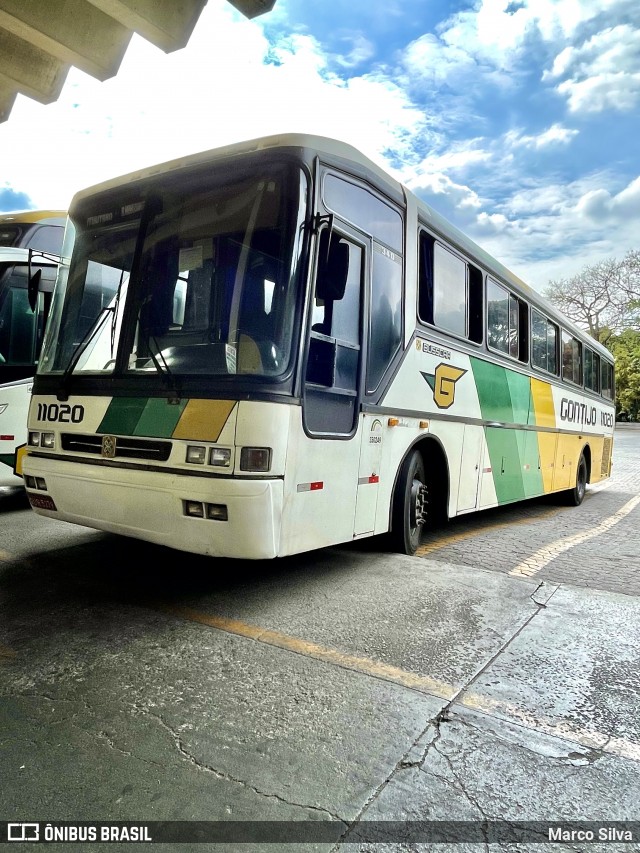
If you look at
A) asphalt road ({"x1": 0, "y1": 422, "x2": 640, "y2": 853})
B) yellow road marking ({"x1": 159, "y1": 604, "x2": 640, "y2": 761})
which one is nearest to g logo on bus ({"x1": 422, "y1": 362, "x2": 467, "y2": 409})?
asphalt road ({"x1": 0, "y1": 422, "x2": 640, "y2": 853})

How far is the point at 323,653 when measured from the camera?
352cm

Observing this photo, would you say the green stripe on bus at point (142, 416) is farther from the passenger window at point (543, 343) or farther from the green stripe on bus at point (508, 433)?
the passenger window at point (543, 343)

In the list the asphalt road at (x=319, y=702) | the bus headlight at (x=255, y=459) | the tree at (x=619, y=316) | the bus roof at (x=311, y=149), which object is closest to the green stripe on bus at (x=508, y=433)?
the bus roof at (x=311, y=149)

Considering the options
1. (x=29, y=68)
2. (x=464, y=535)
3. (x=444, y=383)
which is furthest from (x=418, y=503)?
(x=29, y=68)

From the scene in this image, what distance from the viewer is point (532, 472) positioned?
9.14m

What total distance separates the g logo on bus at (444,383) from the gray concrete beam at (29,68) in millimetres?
4371

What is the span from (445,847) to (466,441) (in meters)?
5.08

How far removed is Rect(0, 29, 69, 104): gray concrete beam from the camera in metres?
5.50

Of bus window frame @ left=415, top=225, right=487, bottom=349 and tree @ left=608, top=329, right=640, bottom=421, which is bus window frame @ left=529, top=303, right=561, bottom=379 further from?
tree @ left=608, top=329, right=640, bottom=421

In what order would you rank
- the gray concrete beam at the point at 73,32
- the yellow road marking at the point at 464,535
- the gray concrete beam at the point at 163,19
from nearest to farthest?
the gray concrete beam at the point at 163,19, the gray concrete beam at the point at 73,32, the yellow road marking at the point at 464,535

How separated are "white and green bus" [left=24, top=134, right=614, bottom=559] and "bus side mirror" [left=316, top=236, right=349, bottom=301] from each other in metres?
0.01

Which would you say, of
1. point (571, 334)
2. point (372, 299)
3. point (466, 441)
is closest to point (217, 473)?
point (372, 299)

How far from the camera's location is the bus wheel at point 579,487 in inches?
459

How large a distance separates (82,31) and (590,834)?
612 centimetres
